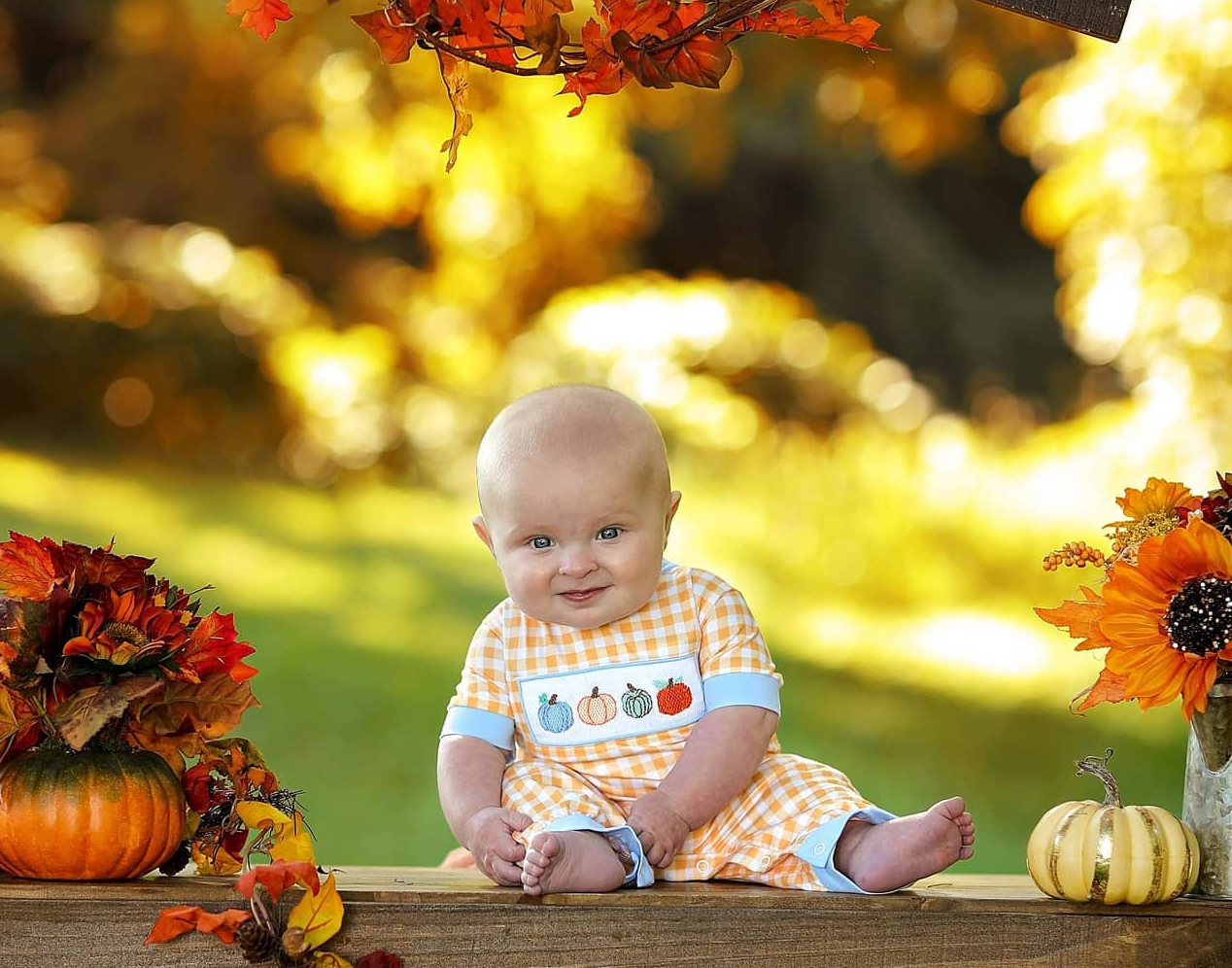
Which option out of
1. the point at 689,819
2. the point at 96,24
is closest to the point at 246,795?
the point at 689,819

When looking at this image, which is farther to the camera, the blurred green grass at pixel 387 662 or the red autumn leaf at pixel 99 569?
the blurred green grass at pixel 387 662

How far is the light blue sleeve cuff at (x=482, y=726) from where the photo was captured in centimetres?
178

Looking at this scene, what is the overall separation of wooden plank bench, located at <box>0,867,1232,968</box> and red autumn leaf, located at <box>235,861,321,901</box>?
0.18 feet

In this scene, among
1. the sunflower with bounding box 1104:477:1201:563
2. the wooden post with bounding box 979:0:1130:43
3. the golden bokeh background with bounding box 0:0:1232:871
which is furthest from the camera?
the golden bokeh background with bounding box 0:0:1232:871

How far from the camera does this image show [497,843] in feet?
5.34

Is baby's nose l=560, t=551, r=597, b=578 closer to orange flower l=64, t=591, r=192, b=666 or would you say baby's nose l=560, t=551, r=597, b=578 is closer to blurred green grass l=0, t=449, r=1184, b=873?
orange flower l=64, t=591, r=192, b=666

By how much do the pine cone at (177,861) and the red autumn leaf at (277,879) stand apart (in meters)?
0.19

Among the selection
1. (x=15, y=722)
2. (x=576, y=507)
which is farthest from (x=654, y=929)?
(x=15, y=722)

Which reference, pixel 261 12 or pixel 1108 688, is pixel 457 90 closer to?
pixel 261 12

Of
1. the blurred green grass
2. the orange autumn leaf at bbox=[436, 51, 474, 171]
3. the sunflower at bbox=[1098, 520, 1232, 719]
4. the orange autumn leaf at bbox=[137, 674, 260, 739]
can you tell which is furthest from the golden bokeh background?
the orange autumn leaf at bbox=[436, 51, 474, 171]

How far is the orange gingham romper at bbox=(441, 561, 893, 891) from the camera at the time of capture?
5.58 feet

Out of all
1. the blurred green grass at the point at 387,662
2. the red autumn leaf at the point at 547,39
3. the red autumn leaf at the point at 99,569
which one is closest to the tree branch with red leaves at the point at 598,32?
the red autumn leaf at the point at 547,39

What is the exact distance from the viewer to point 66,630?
1.59m

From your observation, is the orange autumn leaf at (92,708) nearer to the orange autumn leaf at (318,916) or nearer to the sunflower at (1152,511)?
the orange autumn leaf at (318,916)
